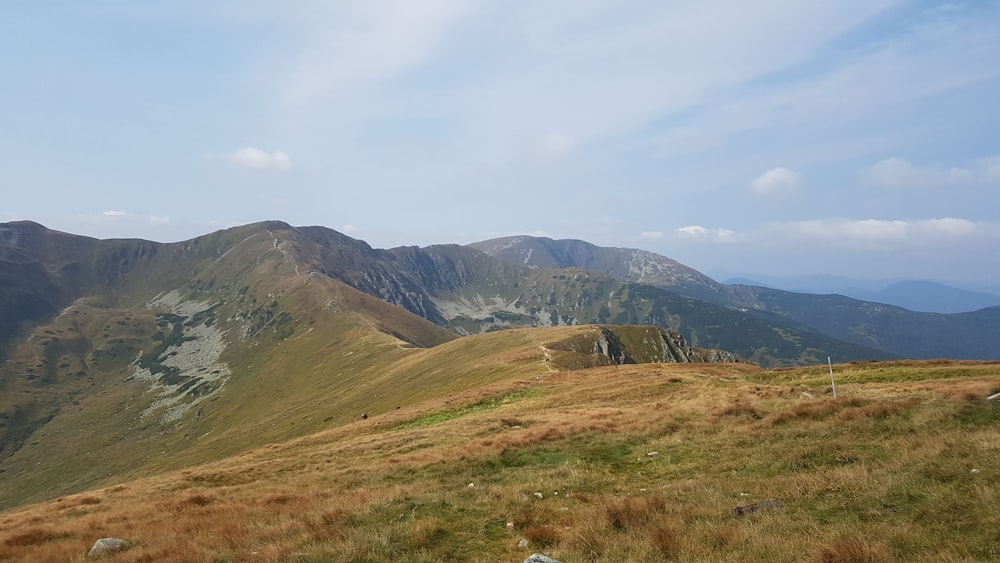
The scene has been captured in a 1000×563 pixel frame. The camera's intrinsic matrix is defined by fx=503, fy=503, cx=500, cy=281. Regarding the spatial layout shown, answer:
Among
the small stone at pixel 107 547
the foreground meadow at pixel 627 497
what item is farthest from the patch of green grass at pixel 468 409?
the small stone at pixel 107 547

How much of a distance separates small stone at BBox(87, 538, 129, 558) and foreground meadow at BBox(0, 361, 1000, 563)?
280 mm

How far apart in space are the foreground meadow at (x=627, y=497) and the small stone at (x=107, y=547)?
280 mm

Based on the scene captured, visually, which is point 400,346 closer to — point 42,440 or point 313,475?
point 313,475

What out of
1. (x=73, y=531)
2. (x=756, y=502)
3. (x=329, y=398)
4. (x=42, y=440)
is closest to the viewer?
(x=756, y=502)

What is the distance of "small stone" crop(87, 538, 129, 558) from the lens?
44.9 feet

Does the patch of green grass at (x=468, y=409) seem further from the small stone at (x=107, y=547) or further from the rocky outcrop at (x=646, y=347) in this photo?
the rocky outcrop at (x=646, y=347)

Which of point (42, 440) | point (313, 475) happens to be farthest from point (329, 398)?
point (42, 440)

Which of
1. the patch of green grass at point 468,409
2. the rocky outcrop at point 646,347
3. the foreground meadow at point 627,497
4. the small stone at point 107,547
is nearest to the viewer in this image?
the foreground meadow at point 627,497

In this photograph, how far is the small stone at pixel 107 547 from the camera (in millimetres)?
13695

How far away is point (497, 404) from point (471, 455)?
80.0 ft

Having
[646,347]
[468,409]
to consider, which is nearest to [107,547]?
[468,409]

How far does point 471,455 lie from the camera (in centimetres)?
2403

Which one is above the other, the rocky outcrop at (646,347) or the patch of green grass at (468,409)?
the patch of green grass at (468,409)

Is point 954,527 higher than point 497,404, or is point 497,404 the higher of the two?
point 954,527
